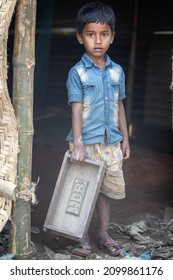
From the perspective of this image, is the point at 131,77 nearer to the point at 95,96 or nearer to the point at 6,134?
the point at 95,96

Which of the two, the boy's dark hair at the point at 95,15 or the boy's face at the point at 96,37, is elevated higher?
the boy's dark hair at the point at 95,15

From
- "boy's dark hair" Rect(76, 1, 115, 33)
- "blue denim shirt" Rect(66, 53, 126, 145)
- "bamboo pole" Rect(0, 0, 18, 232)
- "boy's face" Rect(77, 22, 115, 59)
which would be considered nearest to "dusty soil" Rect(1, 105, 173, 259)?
"bamboo pole" Rect(0, 0, 18, 232)

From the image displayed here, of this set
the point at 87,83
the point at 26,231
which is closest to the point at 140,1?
the point at 87,83

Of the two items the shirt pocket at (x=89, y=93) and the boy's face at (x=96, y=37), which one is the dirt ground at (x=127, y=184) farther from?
the boy's face at (x=96, y=37)

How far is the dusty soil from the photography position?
3.54 metres

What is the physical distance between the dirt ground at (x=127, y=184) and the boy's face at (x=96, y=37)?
146 cm

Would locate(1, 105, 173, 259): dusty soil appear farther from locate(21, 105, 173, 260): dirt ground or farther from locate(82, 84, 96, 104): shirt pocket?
locate(82, 84, 96, 104): shirt pocket

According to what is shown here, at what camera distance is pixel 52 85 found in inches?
392

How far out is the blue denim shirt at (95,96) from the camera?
3146 mm

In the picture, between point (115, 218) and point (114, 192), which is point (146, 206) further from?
point (114, 192)

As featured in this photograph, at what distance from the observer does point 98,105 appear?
10.5 feet

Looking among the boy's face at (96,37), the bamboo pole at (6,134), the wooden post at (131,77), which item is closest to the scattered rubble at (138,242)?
the bamboo pole at (6,134)

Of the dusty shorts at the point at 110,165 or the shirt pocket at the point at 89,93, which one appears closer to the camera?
the shirt pocket at the point at 89,93
